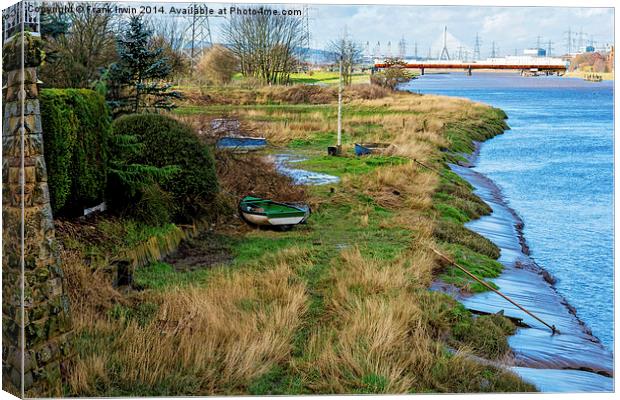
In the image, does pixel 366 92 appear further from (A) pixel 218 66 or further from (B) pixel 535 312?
(B) pixel 535 312

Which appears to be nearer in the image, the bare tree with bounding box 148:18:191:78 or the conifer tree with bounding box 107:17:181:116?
the bare tree with bounding box 148:18:191:78

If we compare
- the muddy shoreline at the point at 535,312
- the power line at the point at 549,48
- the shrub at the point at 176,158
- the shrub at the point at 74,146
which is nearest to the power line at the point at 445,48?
the power line at the point at 549,48

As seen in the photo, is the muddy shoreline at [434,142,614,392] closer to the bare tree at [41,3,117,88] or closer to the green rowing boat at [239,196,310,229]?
the green rowing boat at [239,196,310,229]

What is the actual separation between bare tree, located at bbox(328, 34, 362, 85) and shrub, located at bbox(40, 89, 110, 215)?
2713 mm

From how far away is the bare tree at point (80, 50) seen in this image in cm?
879

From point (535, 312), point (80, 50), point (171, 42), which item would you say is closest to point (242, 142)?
point (171, 42)

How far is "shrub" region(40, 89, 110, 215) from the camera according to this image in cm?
927

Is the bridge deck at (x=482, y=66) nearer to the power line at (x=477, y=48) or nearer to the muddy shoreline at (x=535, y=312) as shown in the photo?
the power line at (x=477, y=48)

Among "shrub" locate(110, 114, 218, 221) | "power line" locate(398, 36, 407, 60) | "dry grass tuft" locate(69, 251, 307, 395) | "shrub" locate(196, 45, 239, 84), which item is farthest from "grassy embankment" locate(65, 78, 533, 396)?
"power line" locate(398, 36, 407, 60)

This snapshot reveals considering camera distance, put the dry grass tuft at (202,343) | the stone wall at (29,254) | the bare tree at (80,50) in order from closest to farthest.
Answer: the stone wall at (29,254) → the dry grass tuft at (202,343) → the bare tree at (80,50)

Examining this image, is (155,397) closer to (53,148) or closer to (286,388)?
(286,388)

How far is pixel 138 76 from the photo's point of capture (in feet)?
33.4

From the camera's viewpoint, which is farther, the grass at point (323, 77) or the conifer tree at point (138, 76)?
the grass at point (323, 77)

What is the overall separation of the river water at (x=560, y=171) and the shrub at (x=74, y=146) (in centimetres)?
365
